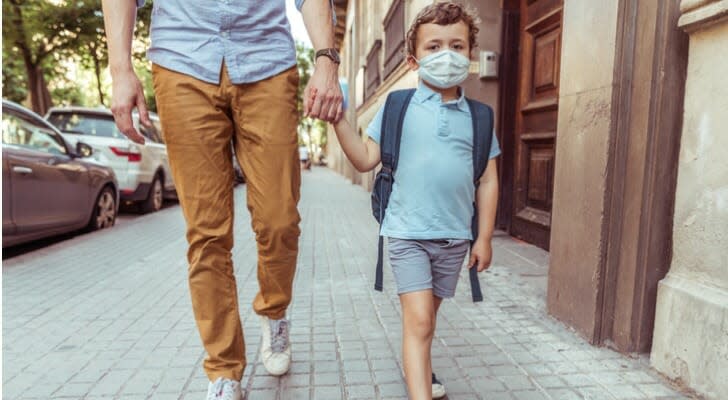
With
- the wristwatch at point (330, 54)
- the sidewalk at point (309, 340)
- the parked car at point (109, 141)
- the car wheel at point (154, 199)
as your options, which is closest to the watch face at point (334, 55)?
the wristwatch at point (330, 54)

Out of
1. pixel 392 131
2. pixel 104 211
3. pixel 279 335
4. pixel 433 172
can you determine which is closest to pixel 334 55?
pixel 392 131

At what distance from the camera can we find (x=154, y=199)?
10.2m

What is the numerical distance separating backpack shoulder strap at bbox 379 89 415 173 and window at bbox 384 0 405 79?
23.9 feet

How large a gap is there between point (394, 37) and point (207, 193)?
9107mm

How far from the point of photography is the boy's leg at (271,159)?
7.18 ft

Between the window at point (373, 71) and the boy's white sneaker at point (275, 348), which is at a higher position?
the window at point (373, 71)

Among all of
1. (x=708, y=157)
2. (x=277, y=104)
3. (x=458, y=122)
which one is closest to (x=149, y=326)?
(x=277, y=104)

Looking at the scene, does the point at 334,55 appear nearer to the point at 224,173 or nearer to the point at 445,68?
the point at 445,68

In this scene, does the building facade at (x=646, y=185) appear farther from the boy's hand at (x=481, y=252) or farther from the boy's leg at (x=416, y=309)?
A: the boy's leg at (x=416, y=309)

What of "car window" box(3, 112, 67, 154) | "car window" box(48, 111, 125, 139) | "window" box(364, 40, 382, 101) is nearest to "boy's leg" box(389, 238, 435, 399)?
"car window" box(3, 112, 67, 154)

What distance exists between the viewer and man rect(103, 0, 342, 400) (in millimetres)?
2088

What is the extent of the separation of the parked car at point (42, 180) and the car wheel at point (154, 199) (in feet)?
8.68

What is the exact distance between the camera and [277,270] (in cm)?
237

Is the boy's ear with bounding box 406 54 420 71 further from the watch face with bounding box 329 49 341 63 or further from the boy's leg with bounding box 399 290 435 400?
the boy's leg with bounding box 399 290 435 400
